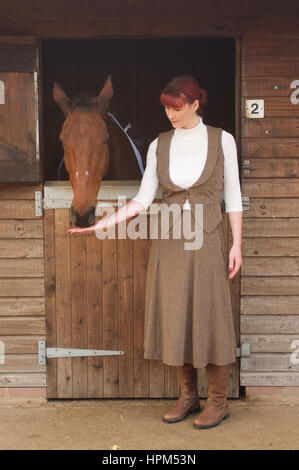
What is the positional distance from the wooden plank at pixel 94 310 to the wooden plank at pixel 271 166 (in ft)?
3.32

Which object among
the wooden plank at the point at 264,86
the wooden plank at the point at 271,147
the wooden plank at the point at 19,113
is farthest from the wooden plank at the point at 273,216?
the wooden plank at the point at 19,113

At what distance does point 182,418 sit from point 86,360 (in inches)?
28.4

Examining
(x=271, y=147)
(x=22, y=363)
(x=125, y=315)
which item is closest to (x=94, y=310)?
(x=125, y=315)

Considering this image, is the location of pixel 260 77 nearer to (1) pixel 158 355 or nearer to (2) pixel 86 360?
(1) pixel 158 355

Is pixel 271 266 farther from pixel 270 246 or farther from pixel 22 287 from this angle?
pixel 22 287

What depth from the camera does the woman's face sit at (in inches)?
112

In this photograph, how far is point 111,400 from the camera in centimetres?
356

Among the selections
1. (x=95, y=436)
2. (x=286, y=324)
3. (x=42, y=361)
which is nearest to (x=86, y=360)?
(x=42, y=361)

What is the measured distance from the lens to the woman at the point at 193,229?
2877mm

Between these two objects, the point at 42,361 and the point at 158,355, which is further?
the point at 42,361

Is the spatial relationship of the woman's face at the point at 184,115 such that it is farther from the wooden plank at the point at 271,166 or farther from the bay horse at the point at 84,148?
the wooden plank at the point at 271,166

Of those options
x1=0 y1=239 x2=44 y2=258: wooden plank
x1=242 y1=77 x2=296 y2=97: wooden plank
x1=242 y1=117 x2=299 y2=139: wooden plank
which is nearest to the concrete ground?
x1=0 y1=239 x2=44 y2=258: wooden plank

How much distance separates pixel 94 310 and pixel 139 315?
280mm

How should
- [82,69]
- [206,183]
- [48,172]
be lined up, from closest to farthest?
[206,183] < [48,172] < [82,69]
